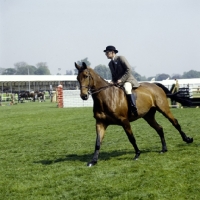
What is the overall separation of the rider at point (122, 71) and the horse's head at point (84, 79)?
81cm

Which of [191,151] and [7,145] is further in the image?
[7,145]

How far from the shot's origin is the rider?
8844 mm

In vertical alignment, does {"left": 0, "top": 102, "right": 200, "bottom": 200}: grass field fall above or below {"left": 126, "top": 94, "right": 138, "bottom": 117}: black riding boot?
below

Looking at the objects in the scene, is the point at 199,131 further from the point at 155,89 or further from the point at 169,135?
the point at 155,89

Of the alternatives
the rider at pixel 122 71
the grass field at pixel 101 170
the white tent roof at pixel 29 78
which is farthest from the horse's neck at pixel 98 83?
the white tent roof at pixel 29 78

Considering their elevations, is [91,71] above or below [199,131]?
above

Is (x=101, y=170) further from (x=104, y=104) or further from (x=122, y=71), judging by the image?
(x=122, y=71)

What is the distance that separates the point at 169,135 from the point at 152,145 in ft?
6.72

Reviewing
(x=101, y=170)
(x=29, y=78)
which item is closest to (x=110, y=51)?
(x=101, y=170)

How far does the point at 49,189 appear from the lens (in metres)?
6.51

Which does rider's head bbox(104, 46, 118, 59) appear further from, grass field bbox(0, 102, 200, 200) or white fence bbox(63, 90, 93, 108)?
white fence bbox(63, 90, 93, 108)

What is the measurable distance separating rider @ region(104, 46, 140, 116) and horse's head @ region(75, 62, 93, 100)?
2.64ft

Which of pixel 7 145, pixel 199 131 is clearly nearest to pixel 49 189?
pixel 7 145

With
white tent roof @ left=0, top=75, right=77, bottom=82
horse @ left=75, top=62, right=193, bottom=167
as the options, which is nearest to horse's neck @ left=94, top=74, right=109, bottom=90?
horse @ left=75, top=62, right=193, bottom=167
